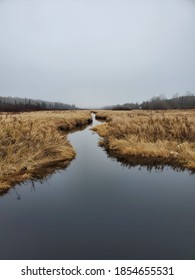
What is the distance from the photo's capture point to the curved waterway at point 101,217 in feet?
12.9

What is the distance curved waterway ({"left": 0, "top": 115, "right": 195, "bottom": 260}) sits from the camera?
3.93 m

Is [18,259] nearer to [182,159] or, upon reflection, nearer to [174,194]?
[174,194]

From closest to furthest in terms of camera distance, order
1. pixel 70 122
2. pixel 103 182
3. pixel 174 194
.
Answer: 1. pixel 174 194
2. pixel 103 182
3. pixel 70 122

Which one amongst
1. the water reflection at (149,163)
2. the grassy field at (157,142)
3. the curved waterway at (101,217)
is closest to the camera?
the curved waterway at (101,217)

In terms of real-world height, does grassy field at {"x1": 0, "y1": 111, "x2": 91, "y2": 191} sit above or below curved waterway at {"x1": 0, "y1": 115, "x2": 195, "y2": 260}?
above

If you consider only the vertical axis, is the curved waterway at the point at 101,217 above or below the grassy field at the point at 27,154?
below

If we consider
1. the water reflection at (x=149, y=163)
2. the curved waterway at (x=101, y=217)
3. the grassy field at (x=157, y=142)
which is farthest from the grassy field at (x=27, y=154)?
the grassy field at (x=157, y=142)

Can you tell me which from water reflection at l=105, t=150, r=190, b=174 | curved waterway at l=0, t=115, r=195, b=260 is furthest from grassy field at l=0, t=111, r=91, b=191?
water reflection at l=105, t=150, r=190, b=174

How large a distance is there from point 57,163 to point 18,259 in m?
5.35

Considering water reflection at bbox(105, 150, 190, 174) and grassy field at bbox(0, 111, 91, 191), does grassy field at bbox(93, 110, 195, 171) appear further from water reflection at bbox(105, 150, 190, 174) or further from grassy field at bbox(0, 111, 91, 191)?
grassy field at bbox(0, 111, 91, 191)

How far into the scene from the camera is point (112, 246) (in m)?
3.99

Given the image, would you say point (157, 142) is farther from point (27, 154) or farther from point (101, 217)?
point (101, 217)

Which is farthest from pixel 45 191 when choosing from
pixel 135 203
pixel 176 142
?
pixel 176 142

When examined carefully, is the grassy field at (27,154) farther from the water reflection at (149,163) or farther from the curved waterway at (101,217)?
the water reflection at (149,163)
